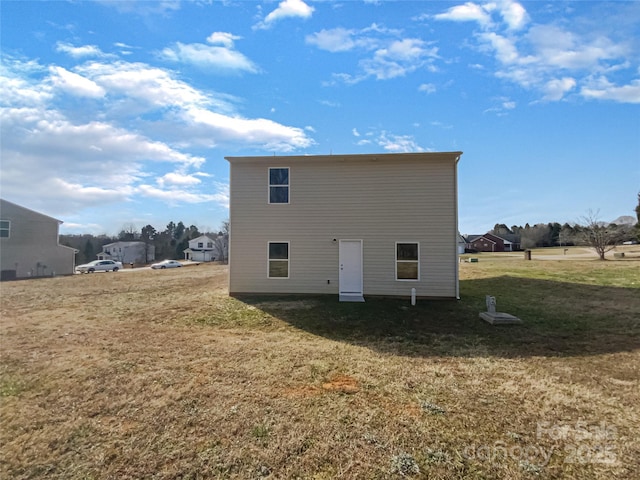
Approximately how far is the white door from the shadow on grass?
704mm

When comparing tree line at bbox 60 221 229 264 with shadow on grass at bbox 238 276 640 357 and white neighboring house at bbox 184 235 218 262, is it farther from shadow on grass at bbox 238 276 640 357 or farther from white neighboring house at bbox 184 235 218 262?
shadow on grass at bbox 238 276 640 357

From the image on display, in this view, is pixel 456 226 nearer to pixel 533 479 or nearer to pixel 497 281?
pixel 497 281

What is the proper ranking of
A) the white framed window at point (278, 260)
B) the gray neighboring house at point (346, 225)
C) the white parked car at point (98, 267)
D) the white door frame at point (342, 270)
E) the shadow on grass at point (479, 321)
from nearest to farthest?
the shadow on grass at point (479, 321) → the gray neighboring house at point (346, 225) → the white door frame at point (342, 270) → the white framed window at point (278, 260) → the white parked car at point (98, 267)

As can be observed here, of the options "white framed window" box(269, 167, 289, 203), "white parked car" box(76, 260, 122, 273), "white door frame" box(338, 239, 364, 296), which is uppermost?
"white framed window" box(269, 167, 289, 203)

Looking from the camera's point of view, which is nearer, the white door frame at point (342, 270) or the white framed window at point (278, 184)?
the white door frame at point (342, 270)

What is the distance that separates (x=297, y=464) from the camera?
2947 mm

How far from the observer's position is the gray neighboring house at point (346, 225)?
11.2 m

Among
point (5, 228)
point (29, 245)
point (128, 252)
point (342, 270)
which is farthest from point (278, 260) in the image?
point (128, 252)

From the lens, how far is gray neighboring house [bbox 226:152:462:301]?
11234 mm

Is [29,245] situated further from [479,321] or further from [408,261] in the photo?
[479,321]

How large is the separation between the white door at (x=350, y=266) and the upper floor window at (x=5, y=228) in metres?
27.3

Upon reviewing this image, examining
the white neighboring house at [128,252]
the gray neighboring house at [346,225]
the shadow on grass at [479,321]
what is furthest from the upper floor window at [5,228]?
the white neighboring house at [128,252]

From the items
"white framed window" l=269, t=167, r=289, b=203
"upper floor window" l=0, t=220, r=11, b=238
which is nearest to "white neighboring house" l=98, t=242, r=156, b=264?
"upper floor window" l=0, t=220, r=11, b=238

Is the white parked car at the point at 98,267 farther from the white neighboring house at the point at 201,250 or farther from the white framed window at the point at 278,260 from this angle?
the white framed window at the point at 278,260
